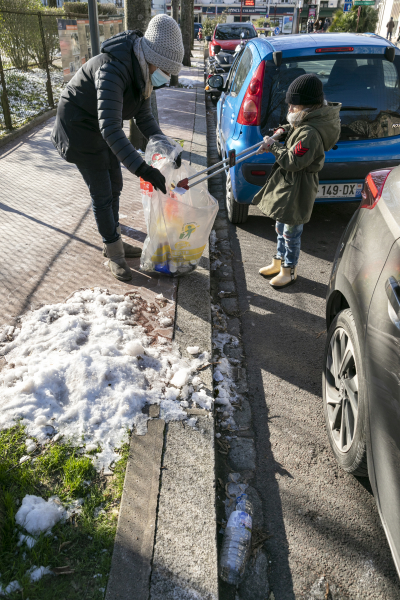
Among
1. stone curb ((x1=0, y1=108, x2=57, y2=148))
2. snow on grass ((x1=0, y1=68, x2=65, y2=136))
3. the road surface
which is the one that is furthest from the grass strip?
snow on grass ((x1=0, y1=68, x2=65, y2=136))

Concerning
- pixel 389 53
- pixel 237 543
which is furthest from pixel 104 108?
pixel 389 53

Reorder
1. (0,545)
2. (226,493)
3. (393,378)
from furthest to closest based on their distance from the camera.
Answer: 1. (226,493)
2. (0,545)
3. (393,378)

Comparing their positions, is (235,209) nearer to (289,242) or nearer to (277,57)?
(289,242)

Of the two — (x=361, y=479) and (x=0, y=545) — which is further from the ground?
(x=0, y=545)

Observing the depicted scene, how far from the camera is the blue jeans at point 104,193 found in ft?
11.5

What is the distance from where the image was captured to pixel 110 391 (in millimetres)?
2547

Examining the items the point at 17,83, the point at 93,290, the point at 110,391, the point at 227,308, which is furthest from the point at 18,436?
the point at 17,83

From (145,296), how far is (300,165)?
1535mm

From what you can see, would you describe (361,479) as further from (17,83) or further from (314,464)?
(17,83)

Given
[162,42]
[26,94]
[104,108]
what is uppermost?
[162,42]

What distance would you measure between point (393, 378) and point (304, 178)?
2.27m

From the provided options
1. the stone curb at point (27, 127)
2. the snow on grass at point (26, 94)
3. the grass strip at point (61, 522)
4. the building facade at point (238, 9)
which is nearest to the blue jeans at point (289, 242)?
the grass strip at point (61, 522)

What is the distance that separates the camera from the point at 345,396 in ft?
7.48

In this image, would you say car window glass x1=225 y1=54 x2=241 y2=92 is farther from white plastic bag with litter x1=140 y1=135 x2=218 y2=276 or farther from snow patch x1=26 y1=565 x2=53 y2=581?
snow patch x1=26 y1=565 x2=53 y2=581
